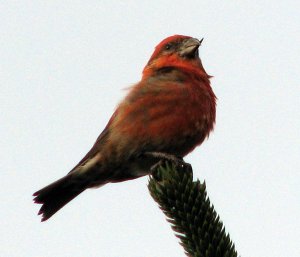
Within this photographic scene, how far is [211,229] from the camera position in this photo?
2.51m

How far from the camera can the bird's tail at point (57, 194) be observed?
186 inches

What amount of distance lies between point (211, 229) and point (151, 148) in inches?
80.0

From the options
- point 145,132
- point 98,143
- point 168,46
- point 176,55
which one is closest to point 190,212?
point 145,132

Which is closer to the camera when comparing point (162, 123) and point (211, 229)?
point (211, 229)

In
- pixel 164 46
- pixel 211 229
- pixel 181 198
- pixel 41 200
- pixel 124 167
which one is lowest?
pixel 211 229

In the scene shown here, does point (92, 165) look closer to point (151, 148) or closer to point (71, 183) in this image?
point (71, 183)

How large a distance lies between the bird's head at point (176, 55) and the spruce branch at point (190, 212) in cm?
262

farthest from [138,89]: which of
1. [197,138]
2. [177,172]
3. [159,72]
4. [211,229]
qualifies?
[211,229]

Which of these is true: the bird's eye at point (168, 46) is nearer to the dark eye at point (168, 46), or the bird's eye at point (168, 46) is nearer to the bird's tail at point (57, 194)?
the dark eye at point (168, 46)

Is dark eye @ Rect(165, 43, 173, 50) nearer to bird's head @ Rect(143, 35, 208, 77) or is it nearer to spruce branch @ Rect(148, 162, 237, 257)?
bird's head @ Rect(143, 35, 208, 77)

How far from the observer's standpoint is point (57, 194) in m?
4.85

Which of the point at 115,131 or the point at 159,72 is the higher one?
the point at 159,72

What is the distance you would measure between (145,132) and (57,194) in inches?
41.8

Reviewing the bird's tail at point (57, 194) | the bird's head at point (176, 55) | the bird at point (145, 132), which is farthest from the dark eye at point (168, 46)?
the bird's tail at point (57, 194)
